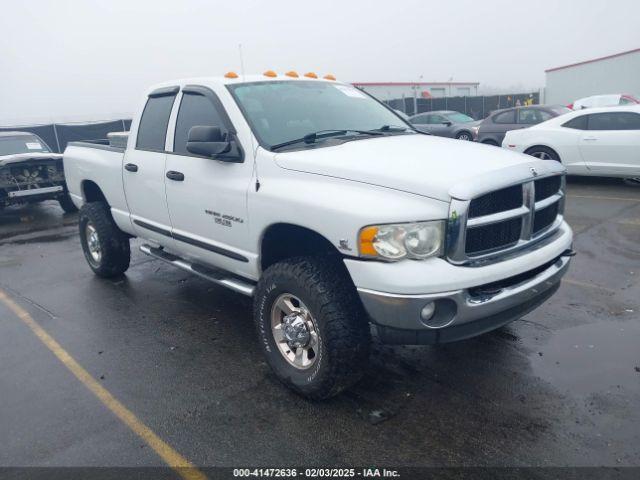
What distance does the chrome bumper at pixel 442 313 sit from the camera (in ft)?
9.07

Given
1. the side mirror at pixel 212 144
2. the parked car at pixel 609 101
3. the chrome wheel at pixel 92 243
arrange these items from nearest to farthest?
the side mirror at pixel 212 144
the chrome wheel at pixel 92 243
the parked car at pixel 609 101

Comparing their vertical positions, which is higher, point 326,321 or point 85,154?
point 85,154

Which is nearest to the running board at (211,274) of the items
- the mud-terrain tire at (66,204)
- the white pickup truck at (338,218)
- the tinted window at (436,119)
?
the white pickup truck at (338,218)

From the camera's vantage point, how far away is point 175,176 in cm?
428

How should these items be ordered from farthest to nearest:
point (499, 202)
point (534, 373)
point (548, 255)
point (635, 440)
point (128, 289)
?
1. point (128, 289)
2. point (534, 373)
3. point (548, 255)
4. point (499, 202)
5. point (635, 440)

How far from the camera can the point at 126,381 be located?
12.3 feet

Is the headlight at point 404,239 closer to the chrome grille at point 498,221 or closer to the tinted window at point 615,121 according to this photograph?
the chrome grille at point 498,221

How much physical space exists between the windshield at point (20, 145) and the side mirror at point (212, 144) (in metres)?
8.97

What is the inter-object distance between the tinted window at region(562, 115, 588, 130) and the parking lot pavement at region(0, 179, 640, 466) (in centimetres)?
505

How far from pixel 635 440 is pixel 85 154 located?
220 inches

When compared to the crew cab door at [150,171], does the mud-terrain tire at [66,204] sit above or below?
below

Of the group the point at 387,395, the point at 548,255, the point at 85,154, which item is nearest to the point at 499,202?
the point at 548,255

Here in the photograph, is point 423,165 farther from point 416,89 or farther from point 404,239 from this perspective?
point 416,89

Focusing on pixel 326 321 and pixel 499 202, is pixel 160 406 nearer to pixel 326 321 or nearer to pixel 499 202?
pixel 326 321
